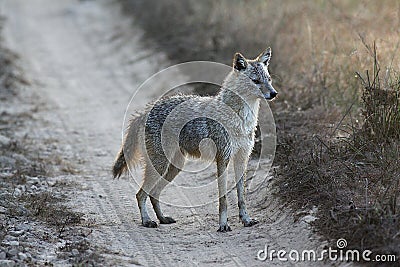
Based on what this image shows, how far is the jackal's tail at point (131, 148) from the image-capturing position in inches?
306

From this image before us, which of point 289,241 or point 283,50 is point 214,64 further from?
point 289,241

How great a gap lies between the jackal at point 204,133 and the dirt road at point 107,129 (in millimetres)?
374

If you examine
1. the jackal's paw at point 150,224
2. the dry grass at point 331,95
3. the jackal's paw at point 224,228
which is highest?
the dry grass at point 331,95

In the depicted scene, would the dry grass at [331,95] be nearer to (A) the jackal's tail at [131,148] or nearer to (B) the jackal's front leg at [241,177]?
(B) the jackal's front leg at [241,177]

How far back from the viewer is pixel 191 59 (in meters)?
14.3

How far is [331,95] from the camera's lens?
32.4 ft

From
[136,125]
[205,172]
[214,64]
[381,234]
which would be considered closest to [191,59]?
[214,64]

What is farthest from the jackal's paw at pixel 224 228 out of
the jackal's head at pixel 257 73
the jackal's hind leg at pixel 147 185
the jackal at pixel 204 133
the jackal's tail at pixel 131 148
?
the jackal's head at pixel 257 73

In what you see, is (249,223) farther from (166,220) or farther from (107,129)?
(107,129)

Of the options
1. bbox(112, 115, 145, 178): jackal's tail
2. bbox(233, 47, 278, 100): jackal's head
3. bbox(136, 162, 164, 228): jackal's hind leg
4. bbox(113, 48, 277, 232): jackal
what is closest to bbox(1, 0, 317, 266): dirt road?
bbox(136, 162, 164, 228): jackal's hind leg

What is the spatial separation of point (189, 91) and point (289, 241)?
6.18m

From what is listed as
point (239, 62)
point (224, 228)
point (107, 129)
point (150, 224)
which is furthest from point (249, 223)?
point (107, 129)

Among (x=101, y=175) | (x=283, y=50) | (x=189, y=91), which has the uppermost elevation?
(x=283, y=50)

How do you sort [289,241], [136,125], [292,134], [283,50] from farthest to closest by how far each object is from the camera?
[283,50] → [292,134] → [136,125] → [289,241]
